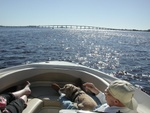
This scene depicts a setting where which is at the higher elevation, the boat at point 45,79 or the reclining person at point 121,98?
the reclining person at point 121,98

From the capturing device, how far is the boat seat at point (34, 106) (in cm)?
334

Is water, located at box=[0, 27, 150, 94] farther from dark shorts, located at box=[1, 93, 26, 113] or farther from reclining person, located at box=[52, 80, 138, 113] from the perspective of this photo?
reclining person, located at box=[52, 80, 138, 113]

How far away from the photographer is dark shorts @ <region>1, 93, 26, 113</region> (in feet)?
9.93

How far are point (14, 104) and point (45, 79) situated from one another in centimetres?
150

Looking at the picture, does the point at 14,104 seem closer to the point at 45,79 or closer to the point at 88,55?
the point at 45,79

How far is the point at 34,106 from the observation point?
3479 mm

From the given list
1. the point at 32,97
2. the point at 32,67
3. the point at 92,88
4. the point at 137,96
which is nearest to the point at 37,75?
the point at 32,67

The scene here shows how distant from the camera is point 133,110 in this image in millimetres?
2207

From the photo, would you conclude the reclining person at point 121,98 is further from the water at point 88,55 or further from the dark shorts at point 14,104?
the water at point 88,55

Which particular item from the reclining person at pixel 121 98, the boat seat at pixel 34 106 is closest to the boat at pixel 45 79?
the boat seat at pixel 34 106

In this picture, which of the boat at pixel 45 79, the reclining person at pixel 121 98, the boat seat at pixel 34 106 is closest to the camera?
the reclining person at pixel 121 98

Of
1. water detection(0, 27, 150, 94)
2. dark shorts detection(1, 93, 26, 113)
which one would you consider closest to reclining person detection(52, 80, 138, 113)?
dark shorts detection(1, 93, 26, 113)

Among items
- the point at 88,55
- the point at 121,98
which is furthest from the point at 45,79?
the point at 88,55

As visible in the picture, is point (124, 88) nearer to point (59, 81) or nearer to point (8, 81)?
point (8, 81)
